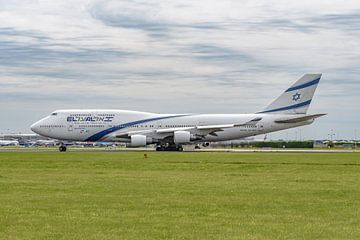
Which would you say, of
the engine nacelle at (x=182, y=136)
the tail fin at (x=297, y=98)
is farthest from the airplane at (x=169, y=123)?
the engine nacelle at (x=182, y=136)

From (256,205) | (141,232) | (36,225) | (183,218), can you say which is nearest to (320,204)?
(256,205)

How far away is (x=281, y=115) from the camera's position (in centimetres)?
7100

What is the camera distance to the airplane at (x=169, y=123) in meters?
69.9

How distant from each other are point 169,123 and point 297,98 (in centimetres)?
1379

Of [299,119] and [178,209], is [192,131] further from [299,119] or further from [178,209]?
[178,209]

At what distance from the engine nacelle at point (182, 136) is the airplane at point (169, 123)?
0.86 m

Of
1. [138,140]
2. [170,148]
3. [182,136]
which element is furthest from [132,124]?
[182,136]

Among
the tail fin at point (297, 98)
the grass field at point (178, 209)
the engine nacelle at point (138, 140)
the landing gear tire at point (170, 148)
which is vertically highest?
the tail fin at point (297, 98)

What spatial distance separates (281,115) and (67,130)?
73.8ft

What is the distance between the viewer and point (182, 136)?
67.9 meters

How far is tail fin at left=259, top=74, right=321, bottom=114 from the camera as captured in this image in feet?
234

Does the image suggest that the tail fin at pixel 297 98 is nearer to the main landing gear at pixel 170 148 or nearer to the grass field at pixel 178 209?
the main landing gear at pixel 170 148

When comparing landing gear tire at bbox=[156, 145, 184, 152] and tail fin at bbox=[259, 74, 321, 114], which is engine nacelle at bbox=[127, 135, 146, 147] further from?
tail fin at bbox=[259, 74, 321, 114]

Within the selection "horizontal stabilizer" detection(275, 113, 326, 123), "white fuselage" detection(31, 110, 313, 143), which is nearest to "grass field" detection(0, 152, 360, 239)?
"horizontal stabilizer" detection(275, 113, 326, 123)
